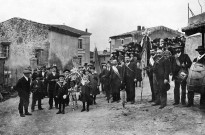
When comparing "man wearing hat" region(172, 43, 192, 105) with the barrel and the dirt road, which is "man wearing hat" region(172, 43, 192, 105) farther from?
the barrel

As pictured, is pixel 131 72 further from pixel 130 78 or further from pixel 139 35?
pixel 139 35

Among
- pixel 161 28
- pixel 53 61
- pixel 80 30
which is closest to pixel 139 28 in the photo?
pixel 161 28

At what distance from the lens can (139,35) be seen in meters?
48.0

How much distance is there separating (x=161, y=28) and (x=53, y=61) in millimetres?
23039

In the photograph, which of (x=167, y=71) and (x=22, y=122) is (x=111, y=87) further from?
(x=22, y=122)

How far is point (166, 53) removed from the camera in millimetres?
9883

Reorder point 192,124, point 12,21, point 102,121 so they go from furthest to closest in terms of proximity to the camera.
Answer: point 12,21, point 102,121, point 192,124

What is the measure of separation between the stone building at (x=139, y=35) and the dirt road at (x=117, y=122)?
3688cm

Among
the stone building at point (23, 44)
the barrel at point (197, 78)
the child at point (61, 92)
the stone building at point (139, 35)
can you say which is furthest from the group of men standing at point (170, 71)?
the stone building at point (139, 35)

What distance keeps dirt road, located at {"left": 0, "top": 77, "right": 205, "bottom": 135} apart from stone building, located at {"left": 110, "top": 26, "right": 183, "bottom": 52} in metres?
36.9

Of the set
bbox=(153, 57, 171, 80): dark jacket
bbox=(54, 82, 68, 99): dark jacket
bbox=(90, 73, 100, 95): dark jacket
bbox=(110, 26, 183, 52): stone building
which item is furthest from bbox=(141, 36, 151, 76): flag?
bbox=(110, 26, 183, 52): stone building

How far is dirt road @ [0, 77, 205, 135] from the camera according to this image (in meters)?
7.55

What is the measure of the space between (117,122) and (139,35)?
133 feet

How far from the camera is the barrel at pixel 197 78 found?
26.7 feet
